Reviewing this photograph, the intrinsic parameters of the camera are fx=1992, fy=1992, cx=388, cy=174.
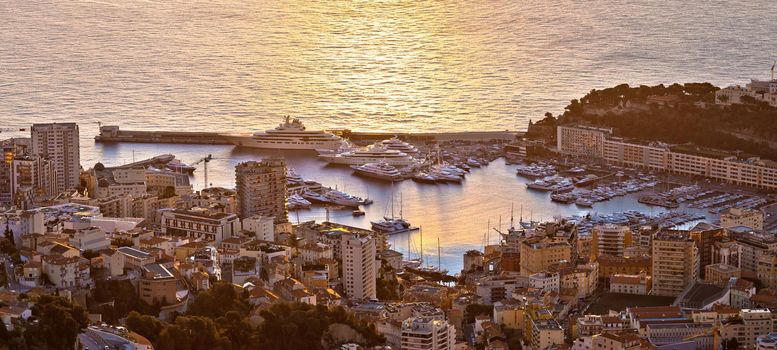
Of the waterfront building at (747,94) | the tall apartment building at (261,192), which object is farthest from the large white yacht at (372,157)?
the waterfront building at (747,94)

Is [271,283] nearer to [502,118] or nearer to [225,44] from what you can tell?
[502,118]

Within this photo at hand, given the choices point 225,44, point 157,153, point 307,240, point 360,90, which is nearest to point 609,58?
point 360,90

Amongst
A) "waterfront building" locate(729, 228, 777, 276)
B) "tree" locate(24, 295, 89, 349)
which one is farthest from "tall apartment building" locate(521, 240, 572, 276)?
"tree" locate(24, 295, 89, 349)

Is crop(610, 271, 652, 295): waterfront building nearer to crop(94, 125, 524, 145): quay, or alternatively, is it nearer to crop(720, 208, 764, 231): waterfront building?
crop(720, 208, 764, 231): waterfront building

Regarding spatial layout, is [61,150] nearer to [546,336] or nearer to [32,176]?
[32,176]

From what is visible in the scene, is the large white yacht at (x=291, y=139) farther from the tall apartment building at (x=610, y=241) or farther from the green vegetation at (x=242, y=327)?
the green vegetation at (x=242, y=327)

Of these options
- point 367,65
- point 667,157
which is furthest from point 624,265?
point 367,65
